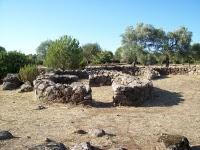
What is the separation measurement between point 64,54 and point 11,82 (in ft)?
24.6

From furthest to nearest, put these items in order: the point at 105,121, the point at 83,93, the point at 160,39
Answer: the point at 160,39, the point at 83,93, the point at 105,121

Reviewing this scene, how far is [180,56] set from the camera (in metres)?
57.8

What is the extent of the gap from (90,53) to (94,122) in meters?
→ 62.7

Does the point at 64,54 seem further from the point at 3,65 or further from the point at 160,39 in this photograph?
the point at 160,39

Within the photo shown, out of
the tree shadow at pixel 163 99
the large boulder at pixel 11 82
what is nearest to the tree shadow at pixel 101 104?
the tree shadow at pixel 163 99

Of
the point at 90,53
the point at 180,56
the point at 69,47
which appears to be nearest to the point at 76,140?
the point at 69,47

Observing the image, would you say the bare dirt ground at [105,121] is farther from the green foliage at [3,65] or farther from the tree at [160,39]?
the tree at [160,39]

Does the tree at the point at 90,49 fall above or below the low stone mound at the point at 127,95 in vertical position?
above

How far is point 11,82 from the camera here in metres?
25.4

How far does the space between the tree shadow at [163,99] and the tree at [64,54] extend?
12.2m

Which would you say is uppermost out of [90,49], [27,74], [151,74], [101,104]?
[90,49]

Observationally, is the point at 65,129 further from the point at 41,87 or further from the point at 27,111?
the point at 41,87

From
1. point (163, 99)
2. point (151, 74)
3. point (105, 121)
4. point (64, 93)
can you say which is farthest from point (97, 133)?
point (151, 74)

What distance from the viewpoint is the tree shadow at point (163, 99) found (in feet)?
59.7
